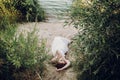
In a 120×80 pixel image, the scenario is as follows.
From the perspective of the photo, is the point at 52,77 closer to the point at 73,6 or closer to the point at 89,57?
the point at 89,57

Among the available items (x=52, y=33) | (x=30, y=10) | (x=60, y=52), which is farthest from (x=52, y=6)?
(x=60, y=52)

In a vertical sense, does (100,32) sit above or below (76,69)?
above

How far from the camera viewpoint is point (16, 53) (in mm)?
5699

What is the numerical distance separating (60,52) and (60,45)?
38 cm

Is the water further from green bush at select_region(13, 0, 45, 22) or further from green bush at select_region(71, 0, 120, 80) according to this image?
green bush at select_region(71, 0, 120, 80)

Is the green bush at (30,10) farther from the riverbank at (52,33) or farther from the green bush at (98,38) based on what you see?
the green bush at (98,38)

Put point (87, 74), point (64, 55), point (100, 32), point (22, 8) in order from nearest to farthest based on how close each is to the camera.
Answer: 1. point (100, 32)
2. point (87, 74)
3. point (64, 55)
4. point (22, 8)

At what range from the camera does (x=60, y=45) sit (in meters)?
6.82

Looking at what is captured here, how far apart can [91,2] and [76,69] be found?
46.2 inches

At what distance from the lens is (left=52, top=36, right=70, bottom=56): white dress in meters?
6.61

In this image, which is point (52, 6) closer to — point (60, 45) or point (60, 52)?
point (60, 45)

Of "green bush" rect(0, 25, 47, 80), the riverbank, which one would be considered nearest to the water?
the riverbank

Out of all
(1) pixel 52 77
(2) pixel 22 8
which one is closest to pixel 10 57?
(1) pixel 52 77

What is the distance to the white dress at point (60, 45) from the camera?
661 centimetres
